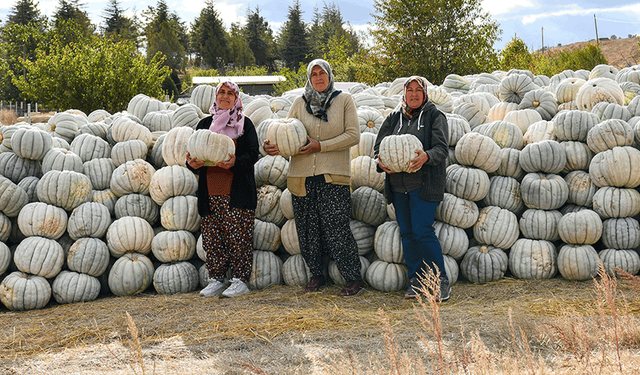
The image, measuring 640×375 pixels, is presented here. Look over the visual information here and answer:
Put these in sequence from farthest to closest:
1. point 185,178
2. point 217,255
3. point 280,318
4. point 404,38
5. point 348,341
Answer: point 404,38, point 185,178, point 217,255, point 280,318, point 348,341

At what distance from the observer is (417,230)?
188 inches

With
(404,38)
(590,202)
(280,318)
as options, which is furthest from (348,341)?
(404,38)

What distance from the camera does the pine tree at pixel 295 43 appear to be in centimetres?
5416

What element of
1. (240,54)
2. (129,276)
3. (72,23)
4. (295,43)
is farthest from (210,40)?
(129,276)

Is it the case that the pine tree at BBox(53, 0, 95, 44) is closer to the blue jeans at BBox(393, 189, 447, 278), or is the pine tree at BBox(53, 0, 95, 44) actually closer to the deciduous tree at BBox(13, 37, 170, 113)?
the deciduous tree at BBox(13, 37, 170, 113)

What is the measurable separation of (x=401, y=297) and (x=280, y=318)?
46.9 inches

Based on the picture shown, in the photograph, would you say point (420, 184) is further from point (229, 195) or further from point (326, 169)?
point (229, 195)

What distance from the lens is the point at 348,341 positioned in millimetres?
3951

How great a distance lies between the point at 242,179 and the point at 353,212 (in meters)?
1.12

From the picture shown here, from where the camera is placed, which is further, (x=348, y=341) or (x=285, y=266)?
(x=285, y=266)

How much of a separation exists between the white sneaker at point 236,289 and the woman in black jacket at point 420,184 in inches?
60.6

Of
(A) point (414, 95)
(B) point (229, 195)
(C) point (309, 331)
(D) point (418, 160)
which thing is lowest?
(C) point (309, 331)

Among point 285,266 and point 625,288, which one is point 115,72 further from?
point 625,288

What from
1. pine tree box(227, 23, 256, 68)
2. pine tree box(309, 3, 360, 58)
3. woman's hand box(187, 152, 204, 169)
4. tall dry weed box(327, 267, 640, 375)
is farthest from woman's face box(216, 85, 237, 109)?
pine tree box(227, 23, 256, 68)
